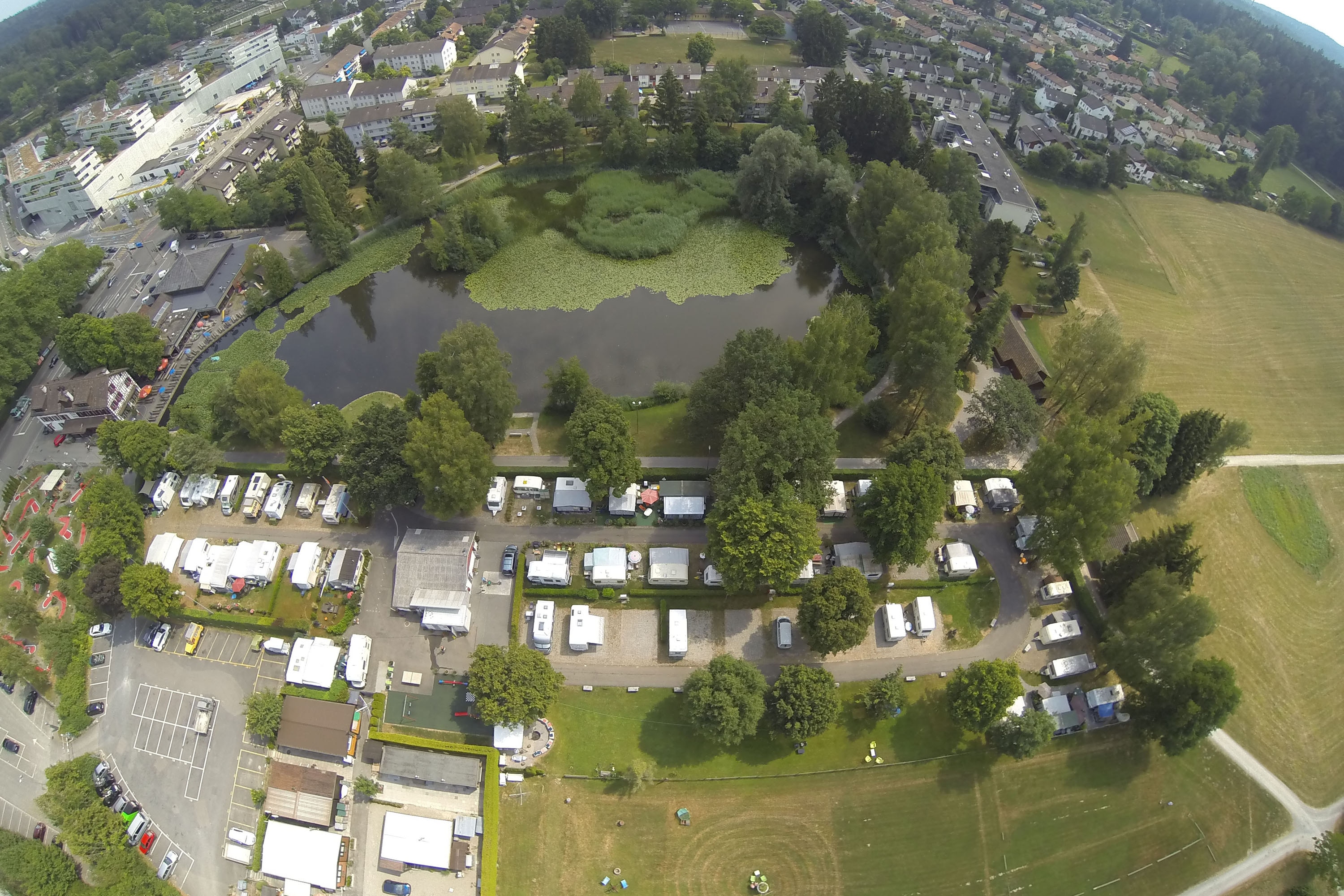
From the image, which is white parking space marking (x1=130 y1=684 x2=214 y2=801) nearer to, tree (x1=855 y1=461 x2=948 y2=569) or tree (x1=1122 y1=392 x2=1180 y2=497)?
tree (x1=855 y1=461 x2=948 y2=569)

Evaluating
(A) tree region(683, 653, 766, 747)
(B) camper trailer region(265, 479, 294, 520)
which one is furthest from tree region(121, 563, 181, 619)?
(A) tree region(683, 653, 766, 747)

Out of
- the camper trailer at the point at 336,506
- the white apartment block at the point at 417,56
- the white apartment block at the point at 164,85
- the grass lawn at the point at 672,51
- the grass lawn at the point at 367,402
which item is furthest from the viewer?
the grass lawn at the point at 672,51

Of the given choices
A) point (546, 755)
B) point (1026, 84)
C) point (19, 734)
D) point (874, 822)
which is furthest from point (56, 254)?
point (1026, 84)

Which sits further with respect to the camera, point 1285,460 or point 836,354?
point 1285,460

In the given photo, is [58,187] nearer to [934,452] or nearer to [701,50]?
[701,50]

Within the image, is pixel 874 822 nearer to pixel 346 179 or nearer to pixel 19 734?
pixel 19 734

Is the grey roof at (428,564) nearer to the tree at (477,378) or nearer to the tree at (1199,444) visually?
the tree at (477,378)

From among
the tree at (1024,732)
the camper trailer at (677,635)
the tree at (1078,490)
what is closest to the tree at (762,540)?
the camper trailer at (677,635)

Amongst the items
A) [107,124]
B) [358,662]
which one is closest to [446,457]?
[358,662]
